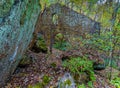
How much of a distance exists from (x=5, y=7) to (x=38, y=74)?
2.80m

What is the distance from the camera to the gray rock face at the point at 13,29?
206 inches

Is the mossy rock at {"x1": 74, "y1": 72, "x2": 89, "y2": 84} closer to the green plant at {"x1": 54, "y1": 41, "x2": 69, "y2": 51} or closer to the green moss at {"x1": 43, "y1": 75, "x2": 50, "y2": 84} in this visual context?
the green moss at {"x1": 43, "y1": 75, "x2": 50, "y2": 84}

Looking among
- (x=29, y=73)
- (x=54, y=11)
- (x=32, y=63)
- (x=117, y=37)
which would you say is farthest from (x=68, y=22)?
(x=29, y=73)

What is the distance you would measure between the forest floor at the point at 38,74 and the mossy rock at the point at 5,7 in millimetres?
2495

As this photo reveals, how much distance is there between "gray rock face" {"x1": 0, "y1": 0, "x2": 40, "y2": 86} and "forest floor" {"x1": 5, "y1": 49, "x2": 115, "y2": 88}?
39 centimetres

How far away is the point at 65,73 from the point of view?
21.8 ft

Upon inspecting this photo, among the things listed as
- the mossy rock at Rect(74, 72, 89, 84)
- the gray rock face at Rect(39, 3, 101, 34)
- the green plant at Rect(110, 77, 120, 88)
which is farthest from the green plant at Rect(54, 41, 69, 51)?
the mossy rock at Rect(74, 72, 89, 84)

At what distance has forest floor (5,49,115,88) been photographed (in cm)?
612

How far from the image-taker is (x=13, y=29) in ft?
18.1

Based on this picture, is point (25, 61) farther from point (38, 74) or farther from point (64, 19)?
point (64, 19)

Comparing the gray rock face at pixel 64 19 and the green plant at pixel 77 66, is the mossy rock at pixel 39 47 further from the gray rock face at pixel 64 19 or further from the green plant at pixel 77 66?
the green plant at pixel 77 66

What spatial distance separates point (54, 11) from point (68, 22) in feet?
5.35

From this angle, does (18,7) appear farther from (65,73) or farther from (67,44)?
(67,44)

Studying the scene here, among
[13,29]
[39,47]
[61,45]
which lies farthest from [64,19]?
[13,29]
